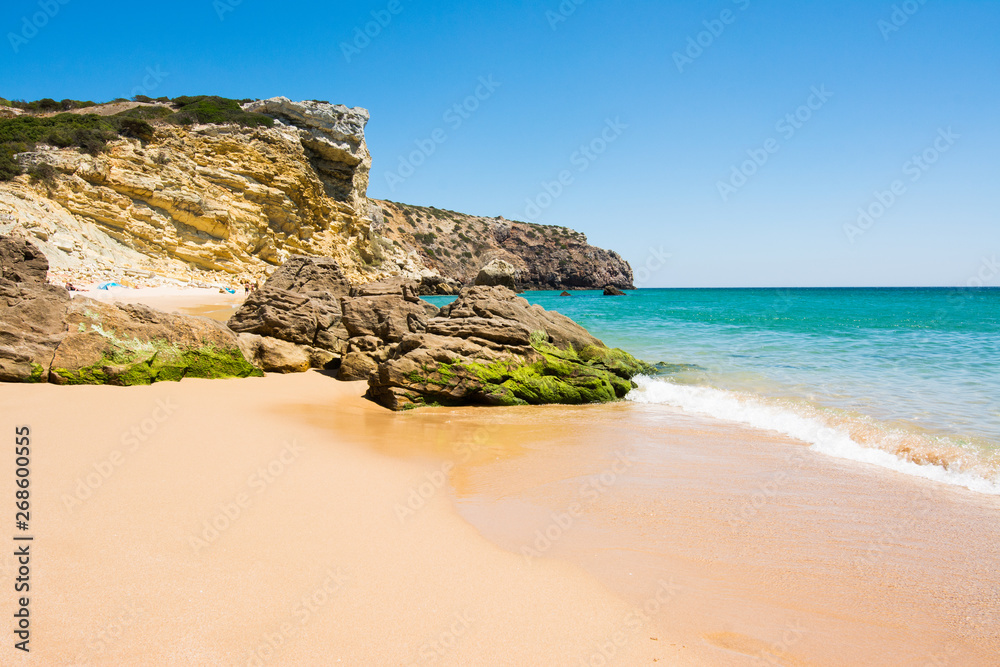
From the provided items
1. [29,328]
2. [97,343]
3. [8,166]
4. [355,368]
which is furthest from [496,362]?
[8,166]

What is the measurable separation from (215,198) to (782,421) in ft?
98.0

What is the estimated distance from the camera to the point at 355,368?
9023mm

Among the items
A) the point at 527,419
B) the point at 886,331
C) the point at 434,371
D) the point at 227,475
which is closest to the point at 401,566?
the point at 227,475

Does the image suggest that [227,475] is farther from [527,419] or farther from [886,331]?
[886,331]

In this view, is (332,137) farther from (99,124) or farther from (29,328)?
(29,328)

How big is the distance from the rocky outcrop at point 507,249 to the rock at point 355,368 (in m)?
60.2

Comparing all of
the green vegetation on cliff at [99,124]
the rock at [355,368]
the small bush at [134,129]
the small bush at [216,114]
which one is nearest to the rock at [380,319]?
the rock at [355,368]

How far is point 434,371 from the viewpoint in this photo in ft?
25.6

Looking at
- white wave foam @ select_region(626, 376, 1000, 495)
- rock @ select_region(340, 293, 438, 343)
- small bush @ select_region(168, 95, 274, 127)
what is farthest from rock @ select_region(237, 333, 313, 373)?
small bush @ select_region(168, 95, 274, 127)

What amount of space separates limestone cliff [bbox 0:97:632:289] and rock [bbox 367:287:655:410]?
15026mm

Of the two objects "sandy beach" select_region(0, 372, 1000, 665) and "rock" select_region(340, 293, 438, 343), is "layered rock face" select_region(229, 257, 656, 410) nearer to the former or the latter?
"rock" select_region(340, 293, 438, 343)

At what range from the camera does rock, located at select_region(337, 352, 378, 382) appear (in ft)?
29.5

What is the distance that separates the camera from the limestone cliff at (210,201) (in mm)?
22578

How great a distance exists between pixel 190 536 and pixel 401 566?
48.2 inches
